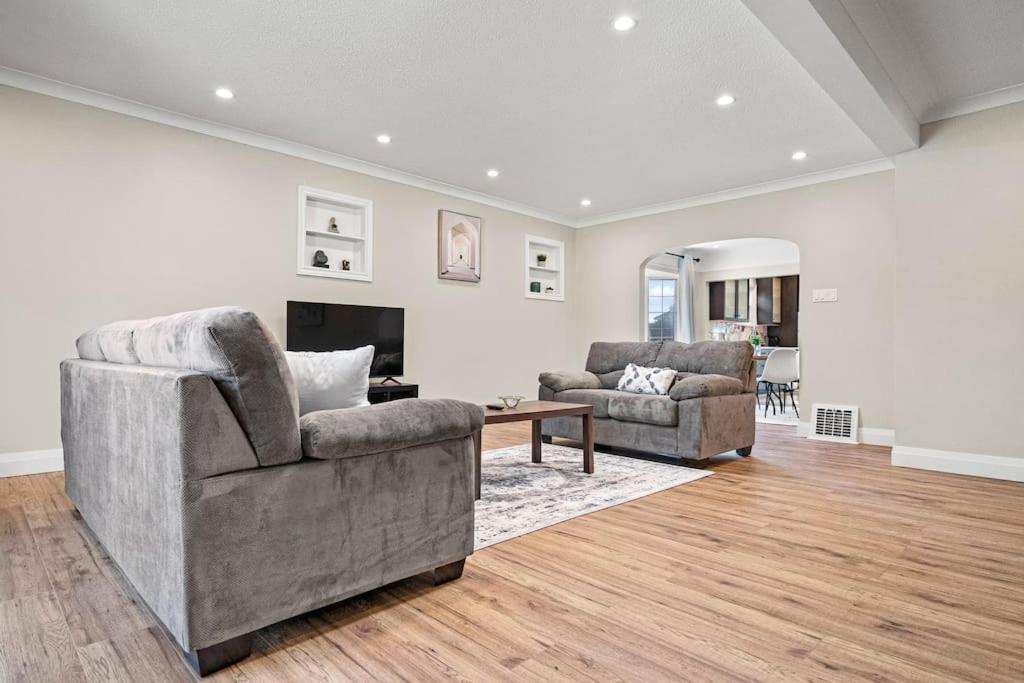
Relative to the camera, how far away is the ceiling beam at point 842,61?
2594mm

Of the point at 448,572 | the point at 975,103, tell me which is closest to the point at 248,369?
the point at 448,572

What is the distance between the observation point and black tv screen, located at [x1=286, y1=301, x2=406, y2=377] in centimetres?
487

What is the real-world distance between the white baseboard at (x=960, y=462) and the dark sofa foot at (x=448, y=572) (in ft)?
12.6

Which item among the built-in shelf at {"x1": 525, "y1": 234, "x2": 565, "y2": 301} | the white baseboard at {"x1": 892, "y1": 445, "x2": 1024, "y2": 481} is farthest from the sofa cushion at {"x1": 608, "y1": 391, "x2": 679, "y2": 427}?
the built-in shelf at {"x1": 525, "y1": 234, "x2": 565, "y2": 301}

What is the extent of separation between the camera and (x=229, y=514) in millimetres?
1466

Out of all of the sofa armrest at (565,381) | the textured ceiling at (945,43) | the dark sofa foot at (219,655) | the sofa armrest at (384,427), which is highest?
the textured ceiling at (945,43)

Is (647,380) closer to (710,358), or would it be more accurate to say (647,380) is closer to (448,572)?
(710,358)

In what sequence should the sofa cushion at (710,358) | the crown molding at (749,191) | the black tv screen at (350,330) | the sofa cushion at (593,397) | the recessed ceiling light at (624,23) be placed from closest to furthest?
the recessed ceiling light at (624,23) < the sofa cushion at (593,397) < the sofa cushion at (710,358) < the black tv screen at (350,330) < the crown molding at (749,191)

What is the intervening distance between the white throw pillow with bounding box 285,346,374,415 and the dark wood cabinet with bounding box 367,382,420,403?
2892 millimetres

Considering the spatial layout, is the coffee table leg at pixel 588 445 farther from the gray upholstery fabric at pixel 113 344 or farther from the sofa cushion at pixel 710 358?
the gray upholstery fabric at pixel 113 344

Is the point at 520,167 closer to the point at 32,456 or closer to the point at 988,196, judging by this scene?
the point at 988,196

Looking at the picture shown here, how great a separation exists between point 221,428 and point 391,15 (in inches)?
97.5

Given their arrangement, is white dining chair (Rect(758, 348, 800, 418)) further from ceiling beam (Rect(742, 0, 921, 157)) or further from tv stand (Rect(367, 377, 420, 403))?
tv stand (Rect(367, 377, 420, 403))

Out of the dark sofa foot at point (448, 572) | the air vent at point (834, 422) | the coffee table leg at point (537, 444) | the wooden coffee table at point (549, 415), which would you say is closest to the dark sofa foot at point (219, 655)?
the dark sofa foot at point (448, 572)
